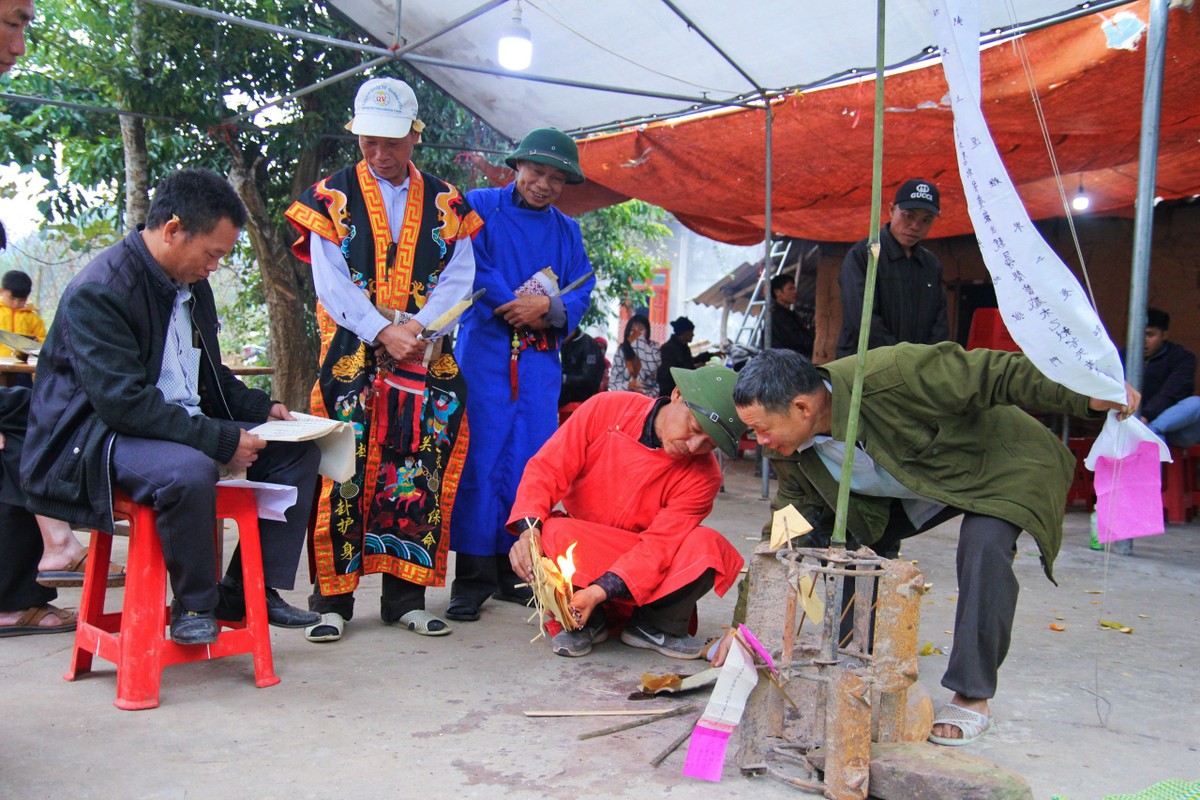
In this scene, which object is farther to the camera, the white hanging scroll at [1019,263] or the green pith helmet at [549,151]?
the green pith helmet at [549,151]

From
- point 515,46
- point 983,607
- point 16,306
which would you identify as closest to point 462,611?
point 983,607

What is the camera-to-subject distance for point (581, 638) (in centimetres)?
330

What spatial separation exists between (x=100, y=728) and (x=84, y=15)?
18.7 feet

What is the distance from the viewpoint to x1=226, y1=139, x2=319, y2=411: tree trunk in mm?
7613

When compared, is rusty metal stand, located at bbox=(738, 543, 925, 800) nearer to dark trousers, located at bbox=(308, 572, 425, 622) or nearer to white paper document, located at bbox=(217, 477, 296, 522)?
white paper document, located at bbox=(217, 477, 296, 522)

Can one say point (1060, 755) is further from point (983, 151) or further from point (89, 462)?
point (89, 462)

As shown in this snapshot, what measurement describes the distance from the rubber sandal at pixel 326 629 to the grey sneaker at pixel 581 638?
0.72m

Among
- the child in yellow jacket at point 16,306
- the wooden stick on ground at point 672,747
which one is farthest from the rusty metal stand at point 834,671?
the child in yellow jacket at point 16,306

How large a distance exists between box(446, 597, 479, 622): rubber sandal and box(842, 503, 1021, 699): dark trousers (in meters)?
1.75

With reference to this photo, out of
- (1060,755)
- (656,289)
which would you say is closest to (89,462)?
(1060,755)

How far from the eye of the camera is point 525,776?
2270 mm

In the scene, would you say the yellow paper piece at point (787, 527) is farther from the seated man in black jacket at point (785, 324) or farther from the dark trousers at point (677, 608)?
the seated man in black jacket at point (785, 324)

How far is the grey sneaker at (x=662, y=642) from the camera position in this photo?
3.31 meters

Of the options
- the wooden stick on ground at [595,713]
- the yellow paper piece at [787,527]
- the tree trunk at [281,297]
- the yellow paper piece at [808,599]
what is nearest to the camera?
the yellow paper piece at [808,599]
